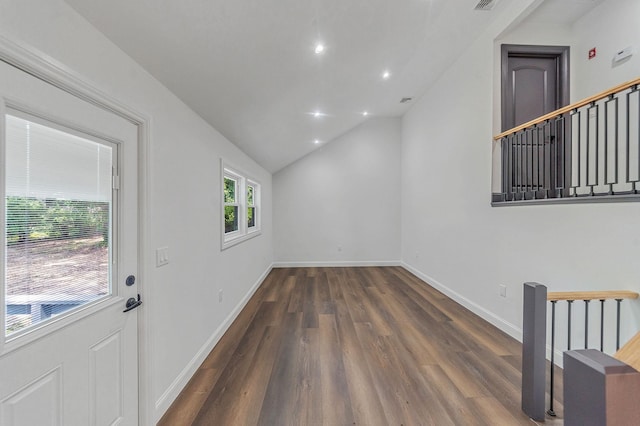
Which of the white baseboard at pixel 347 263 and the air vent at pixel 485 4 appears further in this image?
the white baseboard at pixel 347 263

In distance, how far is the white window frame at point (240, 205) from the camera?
109 inches

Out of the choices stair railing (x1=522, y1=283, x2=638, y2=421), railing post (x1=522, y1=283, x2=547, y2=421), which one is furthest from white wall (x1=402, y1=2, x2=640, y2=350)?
railing post (x1=522, y1=283, x2=547, y2=421)

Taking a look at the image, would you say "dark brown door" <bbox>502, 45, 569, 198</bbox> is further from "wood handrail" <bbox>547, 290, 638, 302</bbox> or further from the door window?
the door window

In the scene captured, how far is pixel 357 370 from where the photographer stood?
6.88 feet

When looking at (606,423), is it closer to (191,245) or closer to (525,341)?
(525,341)

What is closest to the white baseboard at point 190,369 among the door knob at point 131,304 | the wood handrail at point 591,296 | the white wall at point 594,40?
the door knob at point 131,304

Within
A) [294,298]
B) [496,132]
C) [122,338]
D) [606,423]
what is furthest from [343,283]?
[606,423]

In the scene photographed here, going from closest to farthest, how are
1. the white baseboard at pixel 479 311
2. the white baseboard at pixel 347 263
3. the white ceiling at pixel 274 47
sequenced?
1. the white ceiling at pixel 274 47
2. the white baseboard at pixel 479 311
3. the white baseboard at pixel 347 263

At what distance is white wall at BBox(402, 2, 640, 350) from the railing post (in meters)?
0.72

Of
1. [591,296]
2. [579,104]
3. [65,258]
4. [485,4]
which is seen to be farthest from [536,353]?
[485,4]

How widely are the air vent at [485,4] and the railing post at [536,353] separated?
293 centimetres

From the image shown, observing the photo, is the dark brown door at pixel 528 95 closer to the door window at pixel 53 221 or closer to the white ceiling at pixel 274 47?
the white ceiling at pixel 274 47

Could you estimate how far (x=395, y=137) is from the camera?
6.02 meters

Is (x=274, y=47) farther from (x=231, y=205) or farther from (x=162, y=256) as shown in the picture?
(x=231, y=205)
